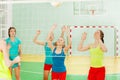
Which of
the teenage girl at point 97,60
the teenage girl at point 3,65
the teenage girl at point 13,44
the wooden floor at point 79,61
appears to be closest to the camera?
the teenage girl at point 3,65

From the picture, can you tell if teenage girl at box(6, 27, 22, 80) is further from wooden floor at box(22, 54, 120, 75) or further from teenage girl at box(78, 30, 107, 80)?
wooden floor at box(22, 54, 120, 75)

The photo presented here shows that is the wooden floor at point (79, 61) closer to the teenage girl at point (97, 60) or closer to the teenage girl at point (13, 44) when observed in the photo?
the teenage girl at point (13, 44)

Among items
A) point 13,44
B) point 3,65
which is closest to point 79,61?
point 13,44

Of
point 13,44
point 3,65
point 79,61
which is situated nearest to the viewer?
point 3,65

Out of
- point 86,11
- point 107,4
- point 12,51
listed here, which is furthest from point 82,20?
point 12,51

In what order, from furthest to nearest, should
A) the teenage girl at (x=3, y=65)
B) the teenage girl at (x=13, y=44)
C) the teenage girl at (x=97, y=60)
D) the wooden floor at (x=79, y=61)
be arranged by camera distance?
the wooden floor at (x=79, y=61) → the teenage girl at (x=13, y=44) → the teenage girl at (x=97, y=60) → the teenage girl at (x=3, y=65)

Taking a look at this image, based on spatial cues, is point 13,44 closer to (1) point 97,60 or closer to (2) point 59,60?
(2) point 59,60

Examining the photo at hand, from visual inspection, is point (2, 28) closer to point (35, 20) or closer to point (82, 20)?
point (35, 20)

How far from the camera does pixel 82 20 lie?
10.4 m

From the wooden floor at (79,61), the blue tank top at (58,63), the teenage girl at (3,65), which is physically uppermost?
the teenage girl at (3,65)

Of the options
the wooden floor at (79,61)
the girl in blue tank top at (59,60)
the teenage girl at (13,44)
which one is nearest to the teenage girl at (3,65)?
the girl in blue tank top at (59,60)

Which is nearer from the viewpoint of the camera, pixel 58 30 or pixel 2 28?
pixel 2 28

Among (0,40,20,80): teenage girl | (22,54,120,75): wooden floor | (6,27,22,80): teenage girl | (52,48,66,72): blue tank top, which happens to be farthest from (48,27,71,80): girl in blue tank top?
(22,54,120,75): wooden floor

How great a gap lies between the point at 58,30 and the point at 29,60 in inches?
58.0
